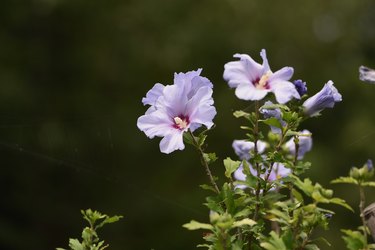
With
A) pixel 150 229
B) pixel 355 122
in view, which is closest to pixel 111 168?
pixel 150 229

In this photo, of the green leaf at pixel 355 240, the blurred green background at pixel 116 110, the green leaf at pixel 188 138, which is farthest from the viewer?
the blurred green background at pixel 116 110

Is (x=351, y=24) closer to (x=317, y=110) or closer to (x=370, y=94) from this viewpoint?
(x=370, y=94)

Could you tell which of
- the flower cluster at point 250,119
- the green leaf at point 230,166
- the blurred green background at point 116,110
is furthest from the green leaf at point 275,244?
the blurred green background at point 116,110

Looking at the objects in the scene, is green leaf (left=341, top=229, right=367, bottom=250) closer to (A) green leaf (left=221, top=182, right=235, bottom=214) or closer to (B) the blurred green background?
(A) green leaf (left=221, top=182, right=235, bottom=214)

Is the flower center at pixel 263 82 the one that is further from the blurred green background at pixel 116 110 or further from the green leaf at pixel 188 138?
the blurred green background at pixel 116 110

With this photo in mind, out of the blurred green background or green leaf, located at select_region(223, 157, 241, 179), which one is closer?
green leaf, located at select_region(223, 157, 241, 179)

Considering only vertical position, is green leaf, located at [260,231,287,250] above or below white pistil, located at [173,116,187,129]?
below

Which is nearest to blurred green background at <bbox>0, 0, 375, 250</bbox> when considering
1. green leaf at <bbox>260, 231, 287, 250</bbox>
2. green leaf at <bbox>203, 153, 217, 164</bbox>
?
green leaf at <bbox>203, 153, 217, 164</bbox>
